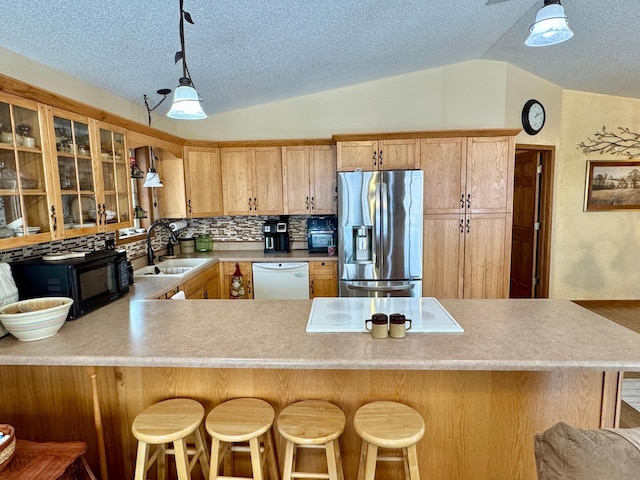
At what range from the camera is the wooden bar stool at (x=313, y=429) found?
1.34 metres

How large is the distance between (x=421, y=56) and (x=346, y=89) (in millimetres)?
886

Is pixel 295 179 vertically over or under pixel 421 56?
under

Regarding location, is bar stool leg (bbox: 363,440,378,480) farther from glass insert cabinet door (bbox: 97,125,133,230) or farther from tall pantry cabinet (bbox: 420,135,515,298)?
tall pantry cabinet (bbox: 420,135,515,298)

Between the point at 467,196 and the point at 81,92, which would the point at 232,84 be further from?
the point at 467,196

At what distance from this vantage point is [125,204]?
8.61 feet

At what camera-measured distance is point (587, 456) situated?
81 cm

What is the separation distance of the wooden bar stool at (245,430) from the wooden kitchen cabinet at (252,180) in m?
2.63

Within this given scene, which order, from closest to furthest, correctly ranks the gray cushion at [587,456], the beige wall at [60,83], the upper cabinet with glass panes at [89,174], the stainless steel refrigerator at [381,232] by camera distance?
the gray cushion at [587,456]
the beige wall at [60,83]
the upper cabinet with glass panes at [89,174]
the stainless steel refrigerator at [381,232]

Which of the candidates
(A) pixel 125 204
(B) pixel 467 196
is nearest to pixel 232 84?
(A) pixel 125 204

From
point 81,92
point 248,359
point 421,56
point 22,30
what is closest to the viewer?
point 248,359

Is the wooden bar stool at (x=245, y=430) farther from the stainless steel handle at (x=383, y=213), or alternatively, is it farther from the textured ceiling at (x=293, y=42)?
the stainless steel handle at (x=383, y=213)

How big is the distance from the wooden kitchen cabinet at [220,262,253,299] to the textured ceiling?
1.62 meters

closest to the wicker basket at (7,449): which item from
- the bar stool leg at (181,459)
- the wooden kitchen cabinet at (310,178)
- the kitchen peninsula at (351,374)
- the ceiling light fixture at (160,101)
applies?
the kitchen peninsula at (351,374)

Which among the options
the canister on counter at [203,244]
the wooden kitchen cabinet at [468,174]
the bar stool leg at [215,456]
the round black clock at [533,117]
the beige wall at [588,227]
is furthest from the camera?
the beige wall at [588,227]
